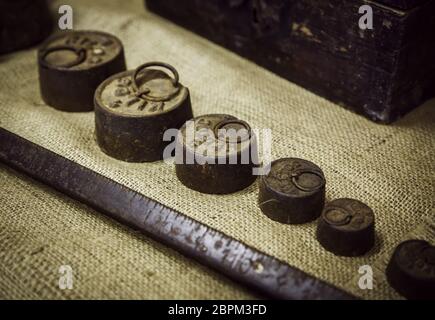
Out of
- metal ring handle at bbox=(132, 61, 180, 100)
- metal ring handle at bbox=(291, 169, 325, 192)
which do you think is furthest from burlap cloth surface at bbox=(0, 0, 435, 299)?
metal ring handle at bbox=(132, 61, 180, 100)

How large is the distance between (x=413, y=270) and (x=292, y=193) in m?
0.49

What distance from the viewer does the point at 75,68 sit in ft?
8.79

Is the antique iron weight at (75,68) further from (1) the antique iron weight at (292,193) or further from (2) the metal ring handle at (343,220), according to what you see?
(2) the metal ring handle at (343,220)

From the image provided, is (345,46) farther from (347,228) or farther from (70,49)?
(70,49)

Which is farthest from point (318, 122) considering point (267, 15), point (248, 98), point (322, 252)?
point (322, 252)

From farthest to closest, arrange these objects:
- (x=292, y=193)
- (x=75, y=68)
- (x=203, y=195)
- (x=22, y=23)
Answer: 1. (x=22, y=23)
2. (x=75, y=68)
3. (x=203, y=195)
4. (x=292, y=193)

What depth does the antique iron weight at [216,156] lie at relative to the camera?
2229 millimetres

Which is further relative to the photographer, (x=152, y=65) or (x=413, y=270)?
(x=152, y=65)

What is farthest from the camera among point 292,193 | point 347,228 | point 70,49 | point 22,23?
point 22,23

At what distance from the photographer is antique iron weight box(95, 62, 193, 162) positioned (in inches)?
93.7

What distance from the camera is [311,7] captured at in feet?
8.70

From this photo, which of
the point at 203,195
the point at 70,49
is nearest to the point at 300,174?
the point at 203,195

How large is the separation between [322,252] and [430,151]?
2.59 feet

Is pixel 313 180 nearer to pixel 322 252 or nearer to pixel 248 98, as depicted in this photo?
pixel 322 252
